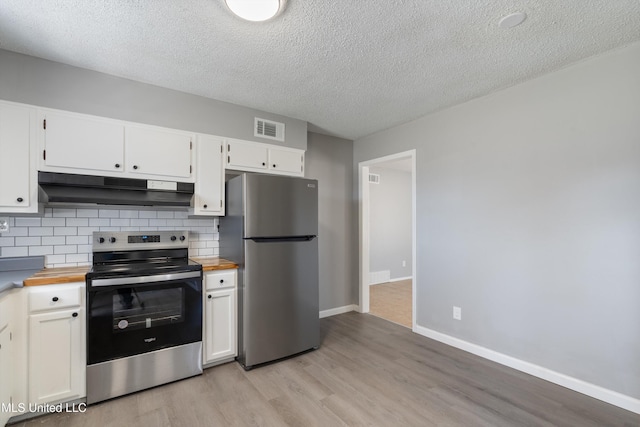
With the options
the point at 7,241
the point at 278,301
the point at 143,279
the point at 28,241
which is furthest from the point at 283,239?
the point at 7,241

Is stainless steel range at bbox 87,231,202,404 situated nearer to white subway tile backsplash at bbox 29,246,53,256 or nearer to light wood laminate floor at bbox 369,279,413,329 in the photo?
white subway tile backsplash at bbox 29,246,53,256

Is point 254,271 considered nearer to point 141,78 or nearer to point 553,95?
point 141,78

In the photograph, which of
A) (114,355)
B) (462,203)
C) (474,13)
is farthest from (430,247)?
(114,355)

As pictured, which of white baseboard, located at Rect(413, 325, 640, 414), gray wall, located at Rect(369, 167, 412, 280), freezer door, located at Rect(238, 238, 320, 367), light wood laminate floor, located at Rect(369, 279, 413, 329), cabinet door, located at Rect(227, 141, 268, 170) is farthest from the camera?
gray wall, located at Rect(369, 167, 412, 280)

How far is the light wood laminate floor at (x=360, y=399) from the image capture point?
75.2 inches

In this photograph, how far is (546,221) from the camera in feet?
7.91

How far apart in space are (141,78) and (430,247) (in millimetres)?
3214

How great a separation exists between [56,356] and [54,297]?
395 millimetres

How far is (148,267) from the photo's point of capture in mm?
2328

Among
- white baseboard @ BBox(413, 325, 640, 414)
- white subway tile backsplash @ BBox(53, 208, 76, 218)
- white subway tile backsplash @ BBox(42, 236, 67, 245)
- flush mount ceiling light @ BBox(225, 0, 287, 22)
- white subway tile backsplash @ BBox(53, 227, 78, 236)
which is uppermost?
flush mount ceiling light @ BBox(225, 0, 287, 22)

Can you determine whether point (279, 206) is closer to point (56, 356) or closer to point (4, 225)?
point (56, 356)

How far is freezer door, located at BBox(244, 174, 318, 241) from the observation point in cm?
261

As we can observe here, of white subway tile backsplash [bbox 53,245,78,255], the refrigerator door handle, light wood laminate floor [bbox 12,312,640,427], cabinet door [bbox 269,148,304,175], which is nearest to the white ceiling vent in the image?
cabinet door [bbox 269,148,304,175]

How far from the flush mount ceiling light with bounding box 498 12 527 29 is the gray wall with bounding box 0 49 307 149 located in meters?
2.21
